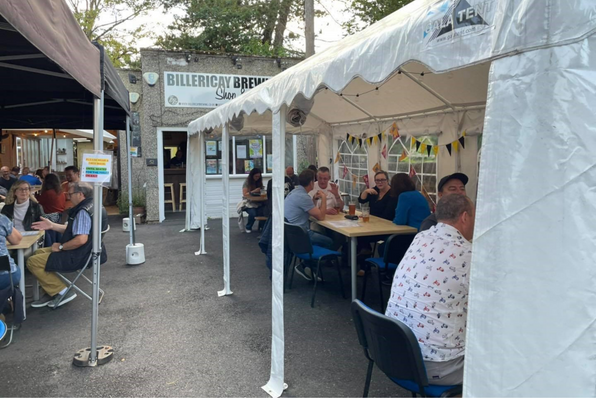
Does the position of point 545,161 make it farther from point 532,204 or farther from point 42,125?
point 42,125

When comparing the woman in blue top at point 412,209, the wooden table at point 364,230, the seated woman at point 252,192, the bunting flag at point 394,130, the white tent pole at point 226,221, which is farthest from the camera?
the seated woman at point 252,192

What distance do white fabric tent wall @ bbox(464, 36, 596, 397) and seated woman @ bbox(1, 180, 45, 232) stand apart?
511 centimetres

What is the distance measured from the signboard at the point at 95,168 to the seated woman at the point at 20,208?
2.30 meters

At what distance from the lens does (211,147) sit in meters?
10.9

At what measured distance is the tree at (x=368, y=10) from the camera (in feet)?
46.5

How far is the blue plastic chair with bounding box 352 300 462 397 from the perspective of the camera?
73.6 inches

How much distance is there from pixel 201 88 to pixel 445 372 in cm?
970

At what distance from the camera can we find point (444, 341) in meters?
1.95

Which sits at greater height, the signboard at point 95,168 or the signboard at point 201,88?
the signboard at point 201,88

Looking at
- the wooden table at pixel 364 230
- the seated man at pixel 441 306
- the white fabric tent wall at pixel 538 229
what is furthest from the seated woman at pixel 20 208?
the white fabric tent wall at pixel 538 229

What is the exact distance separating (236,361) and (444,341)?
185 cm

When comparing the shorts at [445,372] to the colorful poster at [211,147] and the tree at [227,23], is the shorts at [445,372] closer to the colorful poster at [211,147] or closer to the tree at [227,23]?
the colorful poster at [211,147]

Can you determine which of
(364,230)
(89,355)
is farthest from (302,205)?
(89,355)

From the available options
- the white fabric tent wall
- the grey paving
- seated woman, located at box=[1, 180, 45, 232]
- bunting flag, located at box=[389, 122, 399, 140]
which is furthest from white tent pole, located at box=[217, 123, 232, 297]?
the white fabric tent wall
